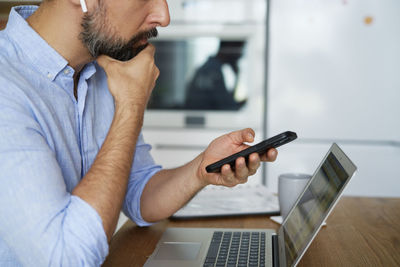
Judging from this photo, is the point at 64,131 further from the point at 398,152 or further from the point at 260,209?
the point at 398,152

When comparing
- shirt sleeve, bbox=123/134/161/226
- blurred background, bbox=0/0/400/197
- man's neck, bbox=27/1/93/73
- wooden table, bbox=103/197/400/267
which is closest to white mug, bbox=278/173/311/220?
wooden table, bbox=103/197/400/267

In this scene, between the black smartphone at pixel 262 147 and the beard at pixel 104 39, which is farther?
the beard at pixel 104 39

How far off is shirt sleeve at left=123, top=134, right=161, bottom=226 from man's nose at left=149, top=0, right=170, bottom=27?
33cm

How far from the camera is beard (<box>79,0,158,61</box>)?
0.96 meters

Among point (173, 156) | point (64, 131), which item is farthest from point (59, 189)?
point (173, 156)

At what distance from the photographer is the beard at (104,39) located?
3.15ft

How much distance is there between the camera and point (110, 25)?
Answer: 39.2 inches

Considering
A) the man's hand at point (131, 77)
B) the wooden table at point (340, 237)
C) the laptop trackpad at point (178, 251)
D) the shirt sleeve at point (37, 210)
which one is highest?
the man's hand at point (131, 77)

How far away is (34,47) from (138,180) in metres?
0.42

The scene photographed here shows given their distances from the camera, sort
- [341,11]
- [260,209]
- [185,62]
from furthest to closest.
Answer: [185,62]
[341,11]
[260,209]

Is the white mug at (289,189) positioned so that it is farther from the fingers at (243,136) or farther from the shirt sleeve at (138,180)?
the shirt sleeve at (138,180)

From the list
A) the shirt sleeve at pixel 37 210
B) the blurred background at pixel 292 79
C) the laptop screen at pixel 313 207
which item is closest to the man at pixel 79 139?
the shirt sleeve at pixel 37 210

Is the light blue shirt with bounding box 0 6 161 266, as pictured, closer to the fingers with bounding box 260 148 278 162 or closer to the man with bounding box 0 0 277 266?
the man with bounding box 0 0 277 266

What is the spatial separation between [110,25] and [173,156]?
152cm
